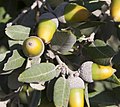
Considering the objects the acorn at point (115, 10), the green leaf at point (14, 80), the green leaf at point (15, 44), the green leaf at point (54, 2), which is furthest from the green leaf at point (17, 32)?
the acorn at point (115, 10)

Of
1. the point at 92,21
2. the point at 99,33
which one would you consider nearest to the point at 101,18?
the point at 92,21

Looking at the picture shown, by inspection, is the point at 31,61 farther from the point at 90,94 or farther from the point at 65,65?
the point at 90,94

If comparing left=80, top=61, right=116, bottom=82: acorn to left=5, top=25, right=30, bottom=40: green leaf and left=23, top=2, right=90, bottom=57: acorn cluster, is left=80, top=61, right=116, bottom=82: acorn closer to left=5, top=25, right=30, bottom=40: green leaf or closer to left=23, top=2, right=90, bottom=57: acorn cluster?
left=23, top=2, right=90, bottom=57: acorn cluster

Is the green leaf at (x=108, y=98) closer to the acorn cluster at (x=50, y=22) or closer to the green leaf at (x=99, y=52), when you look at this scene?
the green leaf at (x=99, y=52)

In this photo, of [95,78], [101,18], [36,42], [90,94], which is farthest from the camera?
[90,94]

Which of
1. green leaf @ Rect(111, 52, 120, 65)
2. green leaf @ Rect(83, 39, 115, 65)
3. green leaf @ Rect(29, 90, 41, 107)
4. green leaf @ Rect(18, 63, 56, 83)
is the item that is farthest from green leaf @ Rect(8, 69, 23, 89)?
green leaf @ Rect(111, 52, 120, 65)

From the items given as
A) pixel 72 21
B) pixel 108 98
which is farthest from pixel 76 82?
pixel 108 98
